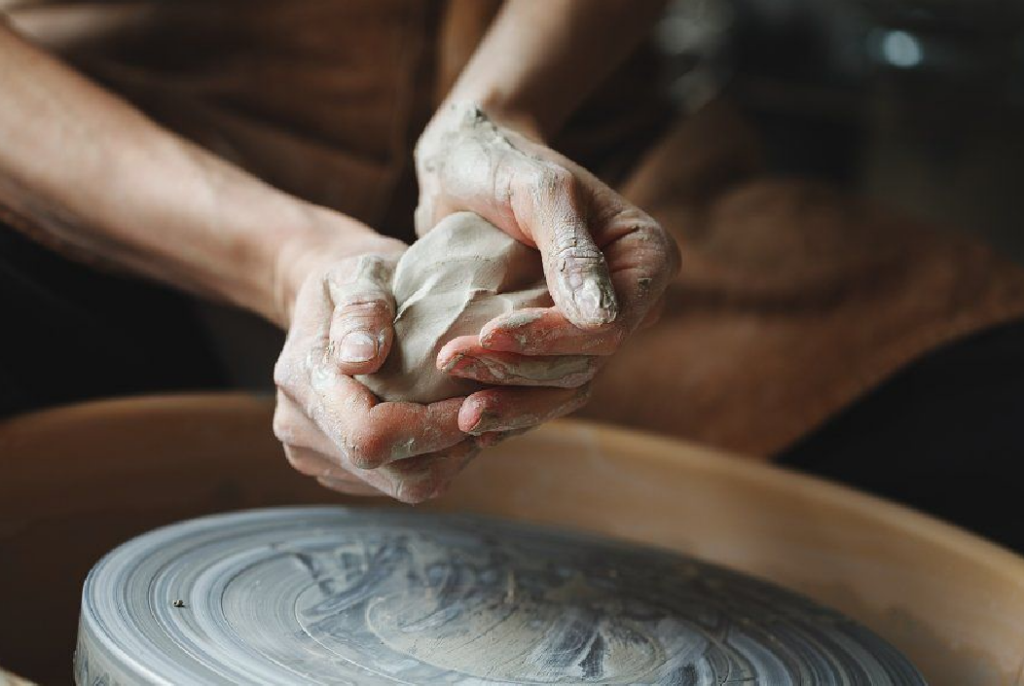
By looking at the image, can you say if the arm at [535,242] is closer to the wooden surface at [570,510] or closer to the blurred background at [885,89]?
the wooden surface at [570,510]

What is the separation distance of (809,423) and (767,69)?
166 centimetres

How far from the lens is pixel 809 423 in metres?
1.33

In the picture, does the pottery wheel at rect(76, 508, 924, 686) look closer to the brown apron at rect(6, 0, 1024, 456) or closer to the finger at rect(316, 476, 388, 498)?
the finger at rect(316, 476, 388, 498)

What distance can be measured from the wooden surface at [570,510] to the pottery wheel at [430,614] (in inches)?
4.7

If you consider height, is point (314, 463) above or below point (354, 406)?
below

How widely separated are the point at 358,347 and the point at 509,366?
0.34 ft

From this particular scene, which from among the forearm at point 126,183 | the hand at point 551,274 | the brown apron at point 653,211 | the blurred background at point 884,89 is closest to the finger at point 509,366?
the hand at point 551,274

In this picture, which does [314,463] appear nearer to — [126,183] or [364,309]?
[364,309]

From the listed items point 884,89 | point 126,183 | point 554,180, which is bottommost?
point 126,183

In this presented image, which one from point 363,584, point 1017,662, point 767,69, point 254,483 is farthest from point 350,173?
point 767,69

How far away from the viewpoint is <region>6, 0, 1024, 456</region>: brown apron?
134 centimetres

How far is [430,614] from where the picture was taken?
3.02 feet

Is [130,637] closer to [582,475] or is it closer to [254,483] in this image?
[254,483]

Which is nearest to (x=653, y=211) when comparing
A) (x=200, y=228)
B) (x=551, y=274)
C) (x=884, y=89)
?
(x=200, y=228)
